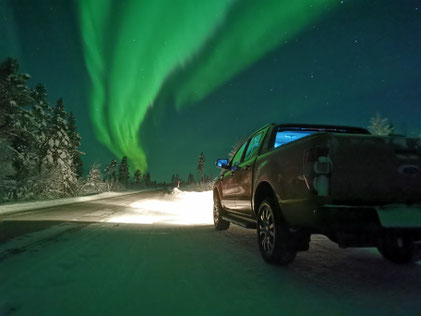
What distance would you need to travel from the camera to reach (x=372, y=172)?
281 cm

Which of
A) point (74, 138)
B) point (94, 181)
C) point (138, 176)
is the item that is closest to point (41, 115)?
point (74, 138)

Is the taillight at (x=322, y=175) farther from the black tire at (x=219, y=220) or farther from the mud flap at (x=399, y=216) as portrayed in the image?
the black tire at (x=219, y=220)

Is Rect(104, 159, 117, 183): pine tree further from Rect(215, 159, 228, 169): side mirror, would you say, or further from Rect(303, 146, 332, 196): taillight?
Rect(303, 146, 332, 196): taillight

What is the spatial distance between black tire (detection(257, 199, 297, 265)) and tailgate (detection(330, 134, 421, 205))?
3.07 feet

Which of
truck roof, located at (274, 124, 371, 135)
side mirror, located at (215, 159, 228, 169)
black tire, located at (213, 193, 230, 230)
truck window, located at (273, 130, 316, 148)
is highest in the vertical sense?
truck roof, located at (274, 124, 371, 135)

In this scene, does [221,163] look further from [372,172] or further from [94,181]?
[94,181]

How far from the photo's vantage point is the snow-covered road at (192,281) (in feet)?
7.56

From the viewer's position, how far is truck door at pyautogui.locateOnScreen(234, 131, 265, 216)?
4695 mm

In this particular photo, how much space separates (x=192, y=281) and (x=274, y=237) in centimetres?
122

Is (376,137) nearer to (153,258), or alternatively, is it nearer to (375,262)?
(375,262)

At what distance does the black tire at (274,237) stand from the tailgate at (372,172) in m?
0.94

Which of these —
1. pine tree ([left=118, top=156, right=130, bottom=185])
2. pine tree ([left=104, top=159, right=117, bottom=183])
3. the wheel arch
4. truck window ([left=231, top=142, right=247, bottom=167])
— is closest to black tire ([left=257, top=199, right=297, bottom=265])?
the wheel arch

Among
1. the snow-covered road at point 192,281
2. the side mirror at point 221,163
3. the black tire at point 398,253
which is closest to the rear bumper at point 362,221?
the snow-covered road at point 192,281

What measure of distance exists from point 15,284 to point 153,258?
1.63 meters
